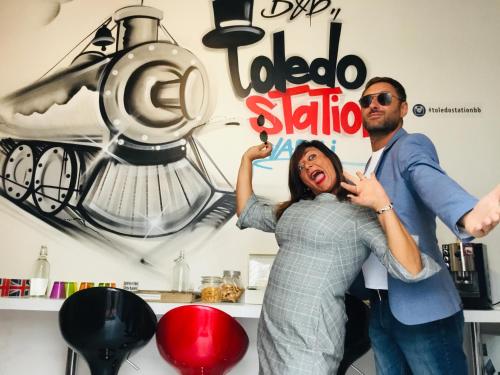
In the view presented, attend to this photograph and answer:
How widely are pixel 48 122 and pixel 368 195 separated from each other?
7.17 ft

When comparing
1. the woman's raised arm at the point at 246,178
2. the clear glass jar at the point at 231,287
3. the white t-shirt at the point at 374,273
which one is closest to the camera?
the white t-shirt at the point at 374,273

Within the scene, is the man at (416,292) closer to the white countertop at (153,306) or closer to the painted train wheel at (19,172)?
the white countertop at (153,306)

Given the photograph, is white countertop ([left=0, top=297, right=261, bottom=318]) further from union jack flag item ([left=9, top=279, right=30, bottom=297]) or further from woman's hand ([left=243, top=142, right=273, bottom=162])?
woman's hand ([left=243, top=142, right=273, bottom=162])

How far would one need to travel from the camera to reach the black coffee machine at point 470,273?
1962 mm

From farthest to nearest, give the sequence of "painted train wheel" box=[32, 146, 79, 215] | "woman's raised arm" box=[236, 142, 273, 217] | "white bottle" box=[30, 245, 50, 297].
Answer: "painted train wheel" box=[32, 146, 79, 215]
"white bottle" box=[30, 245, 50, 297]
"woman's raised arm" box=[236, 142, 273, 217]

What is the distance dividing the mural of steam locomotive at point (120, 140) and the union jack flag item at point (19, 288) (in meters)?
0.39

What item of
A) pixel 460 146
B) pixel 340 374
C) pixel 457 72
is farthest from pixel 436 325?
pixel 457 72

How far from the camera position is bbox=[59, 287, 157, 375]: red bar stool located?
5.12 ft

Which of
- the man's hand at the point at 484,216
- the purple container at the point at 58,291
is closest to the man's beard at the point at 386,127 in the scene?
the man's hand at the point at 484,216

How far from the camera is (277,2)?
2.72 metres

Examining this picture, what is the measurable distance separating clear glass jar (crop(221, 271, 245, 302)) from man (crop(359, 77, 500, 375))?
0.85 metres

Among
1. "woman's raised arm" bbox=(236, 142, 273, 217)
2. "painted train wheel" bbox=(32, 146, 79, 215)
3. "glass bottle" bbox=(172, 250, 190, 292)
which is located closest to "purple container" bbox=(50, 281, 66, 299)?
"painted train wheel" bbox=(32, 146, 79, 215)

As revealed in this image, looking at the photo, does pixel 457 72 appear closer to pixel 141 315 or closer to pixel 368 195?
pixel 368 195

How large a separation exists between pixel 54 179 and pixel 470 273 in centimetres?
231
